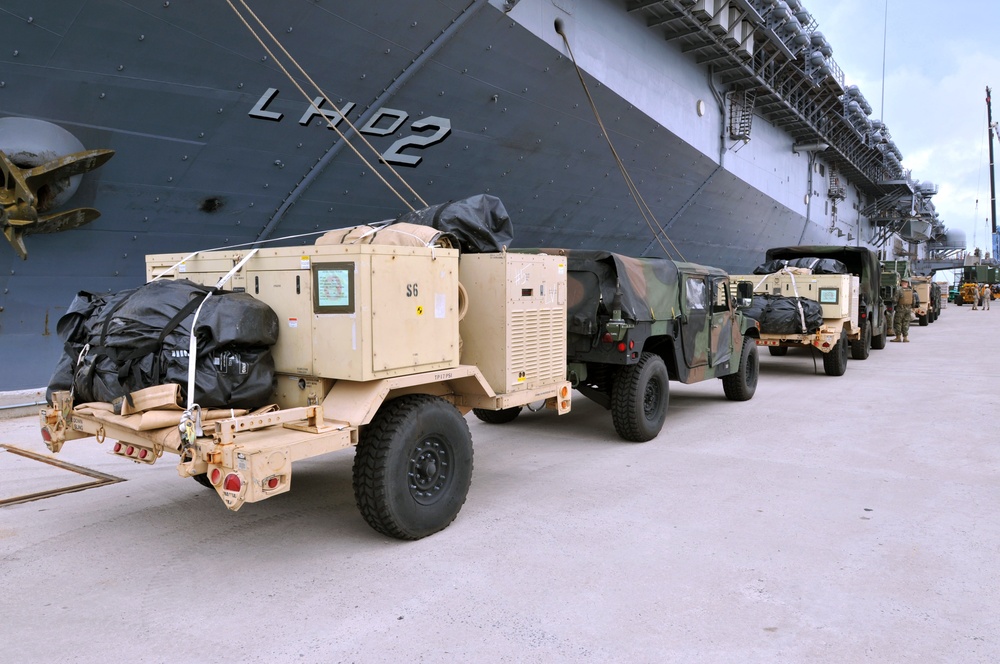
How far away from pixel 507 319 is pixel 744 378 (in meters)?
5.40

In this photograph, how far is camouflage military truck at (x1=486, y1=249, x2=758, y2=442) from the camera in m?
6.55

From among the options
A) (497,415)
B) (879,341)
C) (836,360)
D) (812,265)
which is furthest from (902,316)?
(497,415)

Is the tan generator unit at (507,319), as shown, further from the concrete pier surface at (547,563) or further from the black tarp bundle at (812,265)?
the black tarp bundle at (812,265)

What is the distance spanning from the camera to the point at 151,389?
3.70 m

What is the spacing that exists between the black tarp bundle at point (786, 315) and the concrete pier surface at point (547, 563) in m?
4.58

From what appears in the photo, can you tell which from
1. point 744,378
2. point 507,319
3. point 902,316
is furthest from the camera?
point 902,316

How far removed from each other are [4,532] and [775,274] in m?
11.4

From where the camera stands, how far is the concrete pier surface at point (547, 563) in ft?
9.96

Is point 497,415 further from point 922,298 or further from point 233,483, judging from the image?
point 922,298

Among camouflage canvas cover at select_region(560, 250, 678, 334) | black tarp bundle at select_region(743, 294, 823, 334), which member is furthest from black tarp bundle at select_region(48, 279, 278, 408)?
black tarp bundle at select_region(743, 294, 823, 334)

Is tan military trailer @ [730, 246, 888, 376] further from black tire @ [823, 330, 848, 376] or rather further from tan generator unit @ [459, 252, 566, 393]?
tan generator unit @ [459, 252, 566, 393]

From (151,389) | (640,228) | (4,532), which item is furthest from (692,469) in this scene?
(640,228)

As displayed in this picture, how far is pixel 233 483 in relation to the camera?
3373 mm

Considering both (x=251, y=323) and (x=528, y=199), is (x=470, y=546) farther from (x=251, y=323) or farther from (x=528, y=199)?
(x=528, y=199)
